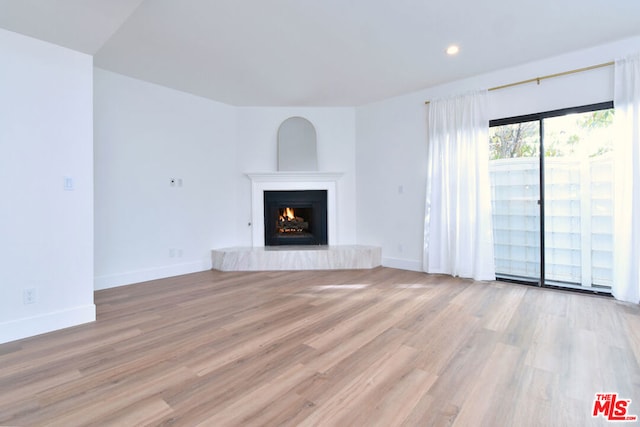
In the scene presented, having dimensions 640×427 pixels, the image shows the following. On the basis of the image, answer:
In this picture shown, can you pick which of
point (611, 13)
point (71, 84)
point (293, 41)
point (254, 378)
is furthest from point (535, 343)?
point (71, 84)

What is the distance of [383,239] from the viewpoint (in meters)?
4.61

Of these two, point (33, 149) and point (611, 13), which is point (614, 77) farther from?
point (33, 149)

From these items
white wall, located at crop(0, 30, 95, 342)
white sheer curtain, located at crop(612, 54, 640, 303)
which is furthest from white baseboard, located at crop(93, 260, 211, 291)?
white sheer curtain, located at crop(612, 54, 640, 303)

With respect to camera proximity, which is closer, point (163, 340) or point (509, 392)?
point (509, 392)

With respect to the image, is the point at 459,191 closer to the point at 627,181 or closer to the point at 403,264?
the point at 403,264

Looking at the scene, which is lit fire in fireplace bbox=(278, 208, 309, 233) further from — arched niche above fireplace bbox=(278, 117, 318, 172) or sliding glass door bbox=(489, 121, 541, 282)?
sliding glass door bbox=(489, 121, 541, 282)

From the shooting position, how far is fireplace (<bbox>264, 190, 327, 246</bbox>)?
190 inches

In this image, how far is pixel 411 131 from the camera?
431 centimetres

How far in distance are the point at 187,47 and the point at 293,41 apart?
108 centimetres

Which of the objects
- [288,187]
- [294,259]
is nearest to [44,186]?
[294,259]

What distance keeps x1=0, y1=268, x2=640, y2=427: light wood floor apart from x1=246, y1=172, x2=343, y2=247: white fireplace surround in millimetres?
1885

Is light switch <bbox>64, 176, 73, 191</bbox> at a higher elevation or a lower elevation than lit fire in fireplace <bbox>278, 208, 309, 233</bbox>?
higher

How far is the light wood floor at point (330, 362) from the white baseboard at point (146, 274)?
460 millimetres

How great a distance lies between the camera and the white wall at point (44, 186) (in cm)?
216
